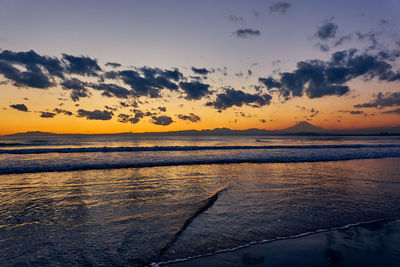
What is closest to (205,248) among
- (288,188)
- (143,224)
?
(143,224)

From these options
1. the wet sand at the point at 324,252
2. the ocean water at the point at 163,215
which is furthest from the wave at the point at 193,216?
the wet sand at the point at 324,252

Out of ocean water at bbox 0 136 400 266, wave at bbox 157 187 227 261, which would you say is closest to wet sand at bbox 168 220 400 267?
ocean water at bbox 0 136 400 266

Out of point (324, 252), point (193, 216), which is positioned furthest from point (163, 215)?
point (324, 252)

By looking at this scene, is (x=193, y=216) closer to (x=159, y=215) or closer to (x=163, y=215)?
(x=163, y=215)

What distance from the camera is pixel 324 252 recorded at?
174 inches

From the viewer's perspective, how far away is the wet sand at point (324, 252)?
4.05m

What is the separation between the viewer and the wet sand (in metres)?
4.05

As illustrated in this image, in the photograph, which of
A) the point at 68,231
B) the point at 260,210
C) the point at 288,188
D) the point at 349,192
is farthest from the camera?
the point at 288,188

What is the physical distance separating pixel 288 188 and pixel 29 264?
9.37 meters

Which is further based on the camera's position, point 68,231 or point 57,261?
point 68,231

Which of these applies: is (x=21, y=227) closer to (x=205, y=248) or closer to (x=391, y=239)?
(x=205, y=248)

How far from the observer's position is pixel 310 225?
5.83m

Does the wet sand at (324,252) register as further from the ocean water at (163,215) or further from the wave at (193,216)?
the wave at (193,216)

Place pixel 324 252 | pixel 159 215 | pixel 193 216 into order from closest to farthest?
pixel 324 252 → pixel 193 216 → pixel 159 215
